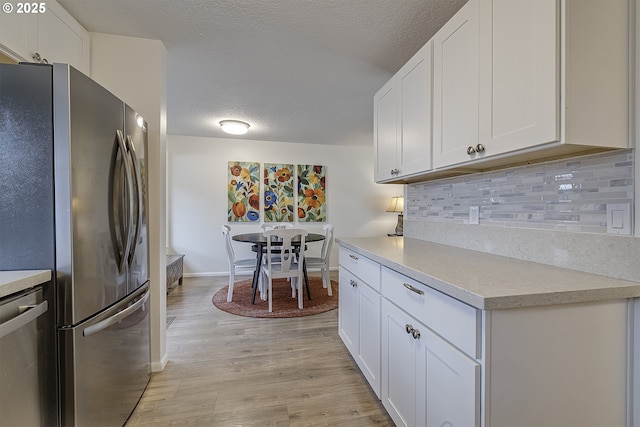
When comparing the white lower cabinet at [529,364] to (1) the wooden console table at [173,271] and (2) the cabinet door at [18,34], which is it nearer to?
(2) the cabinet door at [18,34]

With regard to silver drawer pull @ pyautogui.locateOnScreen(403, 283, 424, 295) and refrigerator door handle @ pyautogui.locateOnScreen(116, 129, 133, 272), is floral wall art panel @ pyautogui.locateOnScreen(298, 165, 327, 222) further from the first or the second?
silver drawer pull @ pyautogui.locateOnScreen(403, 283, 424, 295)

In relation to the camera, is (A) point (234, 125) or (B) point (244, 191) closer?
(A) point (234, 125)

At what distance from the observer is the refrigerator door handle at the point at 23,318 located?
0.85 m

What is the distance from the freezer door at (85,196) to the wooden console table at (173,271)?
88.2 inches

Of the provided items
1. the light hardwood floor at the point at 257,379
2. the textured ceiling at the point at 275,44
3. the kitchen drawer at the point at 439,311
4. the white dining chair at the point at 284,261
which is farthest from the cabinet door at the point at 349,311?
the textured ceiling at the point at 275,44

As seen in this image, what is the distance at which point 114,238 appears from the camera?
4.36ft

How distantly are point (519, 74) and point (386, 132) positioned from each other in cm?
106

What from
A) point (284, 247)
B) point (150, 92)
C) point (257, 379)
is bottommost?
point (257, 379)

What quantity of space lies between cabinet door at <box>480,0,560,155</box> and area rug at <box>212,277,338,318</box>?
8.13 ft

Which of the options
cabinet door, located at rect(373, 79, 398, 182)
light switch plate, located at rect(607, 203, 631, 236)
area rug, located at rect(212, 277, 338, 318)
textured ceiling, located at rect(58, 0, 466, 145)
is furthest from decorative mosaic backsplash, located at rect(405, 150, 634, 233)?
area rug, located at rect(212, 277, 338, 318)

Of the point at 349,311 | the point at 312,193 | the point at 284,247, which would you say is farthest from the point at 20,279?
the point at 312,193

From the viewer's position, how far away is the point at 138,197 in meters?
1.54

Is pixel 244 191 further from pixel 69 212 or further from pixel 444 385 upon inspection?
pixel 444 385

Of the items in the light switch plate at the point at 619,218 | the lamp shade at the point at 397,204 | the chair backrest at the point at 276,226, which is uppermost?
the lamp shade at the point at 397,204
